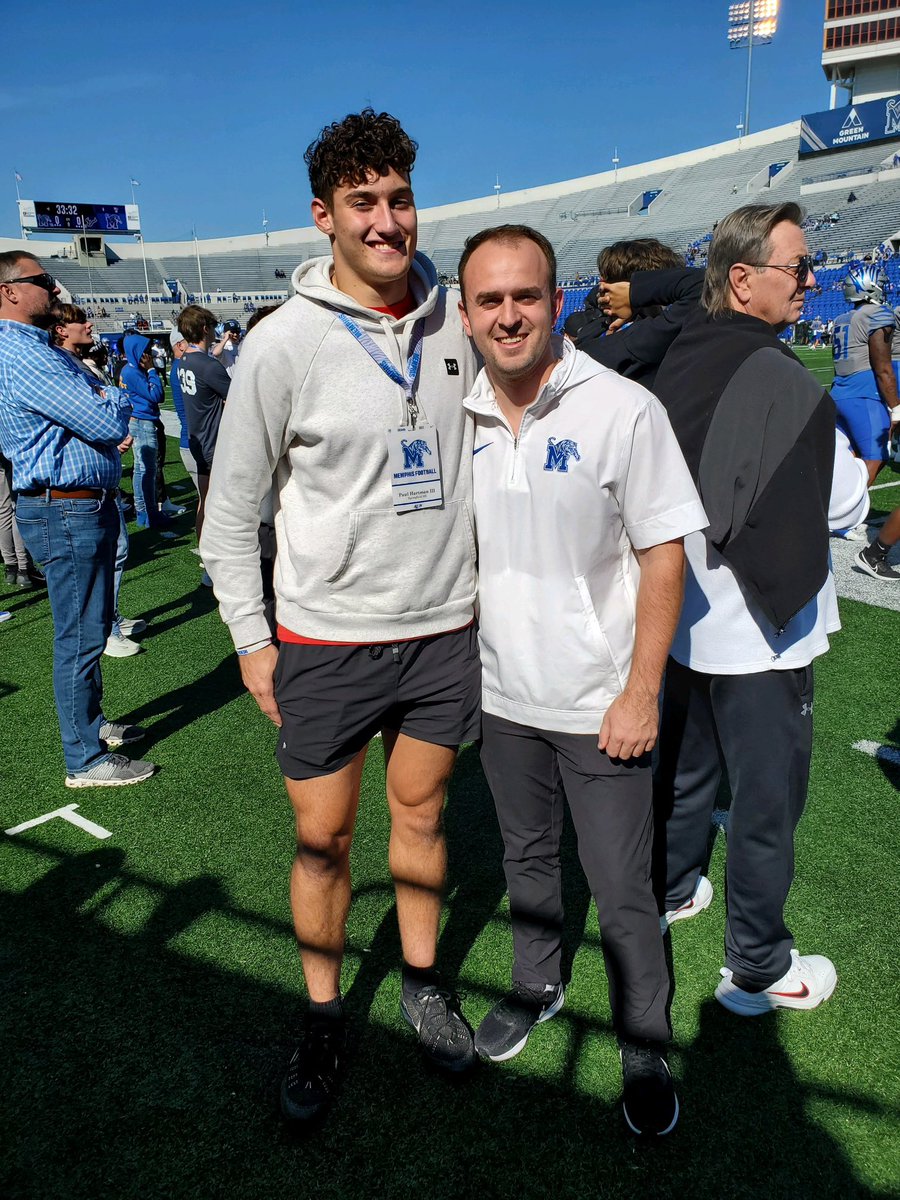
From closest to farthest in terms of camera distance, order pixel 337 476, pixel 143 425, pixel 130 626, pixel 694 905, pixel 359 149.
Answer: pixel 359 149
pixel 337 476
pixel 694 905
pixel 130 626
pixel 143 425

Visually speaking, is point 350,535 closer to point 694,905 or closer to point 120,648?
point 694,905

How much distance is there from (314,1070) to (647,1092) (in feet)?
2.68

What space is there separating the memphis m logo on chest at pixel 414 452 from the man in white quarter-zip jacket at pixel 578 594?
15 centimetres

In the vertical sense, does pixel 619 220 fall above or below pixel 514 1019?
above

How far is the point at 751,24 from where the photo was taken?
211 feet

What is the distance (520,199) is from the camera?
73.0 metres

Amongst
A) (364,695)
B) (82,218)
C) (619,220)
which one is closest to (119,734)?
(364,695)

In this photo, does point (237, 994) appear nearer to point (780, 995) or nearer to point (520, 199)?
point (780, 995)

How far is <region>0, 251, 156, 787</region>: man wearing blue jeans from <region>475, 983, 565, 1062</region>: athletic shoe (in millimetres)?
2167

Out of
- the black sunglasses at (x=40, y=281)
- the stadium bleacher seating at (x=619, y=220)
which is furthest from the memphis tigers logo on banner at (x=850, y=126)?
the black sunglasses at (x=40, y=281)

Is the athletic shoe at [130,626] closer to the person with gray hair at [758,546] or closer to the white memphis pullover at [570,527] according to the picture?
the white memphis pullover at [570,527]

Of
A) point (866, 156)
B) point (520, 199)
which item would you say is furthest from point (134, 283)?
point (866, 156)

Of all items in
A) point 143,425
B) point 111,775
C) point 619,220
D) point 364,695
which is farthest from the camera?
point 619,220

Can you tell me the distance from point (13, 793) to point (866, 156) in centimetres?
6027
